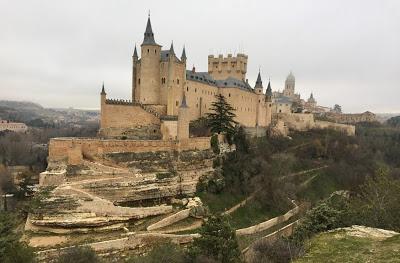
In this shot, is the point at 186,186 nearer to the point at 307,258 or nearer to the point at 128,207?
the point at 128,207

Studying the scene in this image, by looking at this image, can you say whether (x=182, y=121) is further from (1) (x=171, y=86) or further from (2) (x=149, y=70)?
(2) (x=149, y=70)

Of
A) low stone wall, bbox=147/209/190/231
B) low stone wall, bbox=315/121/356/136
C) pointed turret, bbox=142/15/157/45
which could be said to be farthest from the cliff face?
low stone wall, bbox=315/121/356/136

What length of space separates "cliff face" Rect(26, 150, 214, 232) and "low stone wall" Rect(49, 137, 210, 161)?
1.47ft

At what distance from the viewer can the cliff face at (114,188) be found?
25281mm

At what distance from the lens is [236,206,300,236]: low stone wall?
28.7 metres

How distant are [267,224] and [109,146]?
47.3 feet

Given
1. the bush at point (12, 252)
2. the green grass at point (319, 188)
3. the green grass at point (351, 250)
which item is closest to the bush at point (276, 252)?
the green grass at point (351, 250)

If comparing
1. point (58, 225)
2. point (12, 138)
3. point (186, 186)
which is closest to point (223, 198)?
point (186, 186)

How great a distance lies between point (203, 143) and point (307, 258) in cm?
2762

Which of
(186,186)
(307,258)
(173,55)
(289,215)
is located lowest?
(289,215)

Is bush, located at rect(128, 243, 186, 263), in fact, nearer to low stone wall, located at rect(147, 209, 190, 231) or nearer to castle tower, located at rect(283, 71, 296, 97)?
low stone wall, located at rect(147, 209, 190, 231)

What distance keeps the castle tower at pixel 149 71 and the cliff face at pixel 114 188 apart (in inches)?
308

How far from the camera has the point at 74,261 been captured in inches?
688

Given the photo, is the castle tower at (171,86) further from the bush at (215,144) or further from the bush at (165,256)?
the bush at (165,256)
